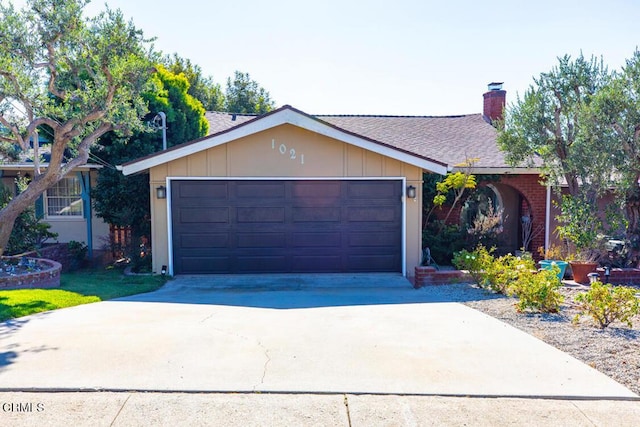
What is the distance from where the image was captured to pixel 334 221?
10.6 m

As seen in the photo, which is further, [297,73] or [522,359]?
[297,73]

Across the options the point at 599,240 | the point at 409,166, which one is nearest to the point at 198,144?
the point at 409,166

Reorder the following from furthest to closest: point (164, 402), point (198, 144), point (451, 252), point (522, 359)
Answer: point (451, 252)
point (198, 144)
point (522, 359)
point (164, 402)

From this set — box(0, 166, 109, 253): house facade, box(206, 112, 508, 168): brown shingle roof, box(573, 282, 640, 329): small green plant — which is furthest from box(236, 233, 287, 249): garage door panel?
box(573, 282, 640, 329): small green plant

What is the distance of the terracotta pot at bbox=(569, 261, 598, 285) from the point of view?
917 centimetres

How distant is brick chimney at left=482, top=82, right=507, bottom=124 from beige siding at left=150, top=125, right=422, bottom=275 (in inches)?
281

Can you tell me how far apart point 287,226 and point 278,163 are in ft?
4.52

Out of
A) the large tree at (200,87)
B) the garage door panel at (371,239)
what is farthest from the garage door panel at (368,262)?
the large tree at (200,87)

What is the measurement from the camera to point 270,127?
10102mm

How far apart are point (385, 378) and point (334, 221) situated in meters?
6.33

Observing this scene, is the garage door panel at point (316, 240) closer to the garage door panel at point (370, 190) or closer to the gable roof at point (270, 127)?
the garage door panel at point (370, 190)

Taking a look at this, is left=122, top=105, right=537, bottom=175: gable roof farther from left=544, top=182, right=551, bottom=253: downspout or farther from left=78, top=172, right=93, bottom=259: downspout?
left=78, top=172, right=93, bottom=259: downspout

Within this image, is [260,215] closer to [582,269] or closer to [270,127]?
[270,127]

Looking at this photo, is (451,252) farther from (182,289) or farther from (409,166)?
(182,289)
